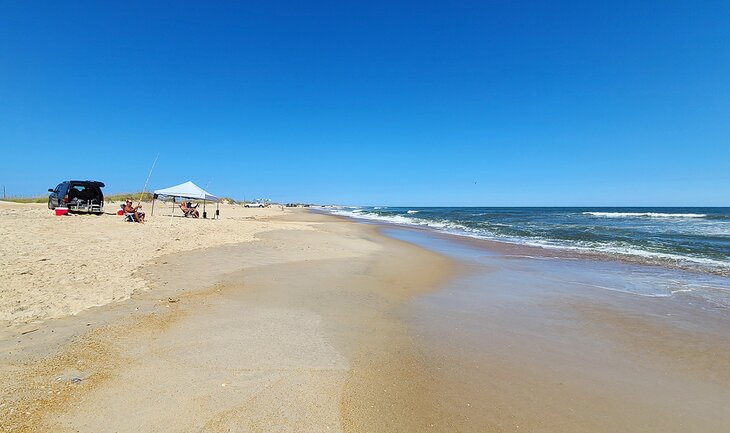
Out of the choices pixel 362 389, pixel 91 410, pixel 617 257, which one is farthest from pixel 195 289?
pixel 617 257

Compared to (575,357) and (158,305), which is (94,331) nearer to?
(158,305)

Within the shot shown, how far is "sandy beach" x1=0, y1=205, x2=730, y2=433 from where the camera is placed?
2.94 meters

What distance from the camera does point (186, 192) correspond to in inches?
893

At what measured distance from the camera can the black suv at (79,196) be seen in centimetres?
1755

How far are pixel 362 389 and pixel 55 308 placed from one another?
458 centimetres

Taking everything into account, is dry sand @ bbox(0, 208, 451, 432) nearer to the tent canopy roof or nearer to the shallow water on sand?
the shallow water on sand

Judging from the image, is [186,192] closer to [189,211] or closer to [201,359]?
[189,211]

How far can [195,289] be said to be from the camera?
6.62 m

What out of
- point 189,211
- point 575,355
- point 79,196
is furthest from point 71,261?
point 189,211

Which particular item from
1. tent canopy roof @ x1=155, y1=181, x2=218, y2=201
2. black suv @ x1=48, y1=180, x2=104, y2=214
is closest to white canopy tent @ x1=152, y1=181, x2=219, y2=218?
tent canopy roof @ x1=155, y1=181, x2=218, y2=201

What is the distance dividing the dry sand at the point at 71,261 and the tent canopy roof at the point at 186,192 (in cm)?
865

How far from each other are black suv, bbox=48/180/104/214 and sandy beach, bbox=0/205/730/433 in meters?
11.6

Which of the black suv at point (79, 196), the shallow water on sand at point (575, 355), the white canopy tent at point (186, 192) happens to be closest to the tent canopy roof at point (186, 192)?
the white canopy tent at point (186, 192)

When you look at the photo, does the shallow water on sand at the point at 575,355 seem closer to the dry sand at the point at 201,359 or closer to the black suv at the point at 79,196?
the dry sand at the point at 201,359
